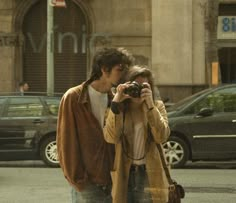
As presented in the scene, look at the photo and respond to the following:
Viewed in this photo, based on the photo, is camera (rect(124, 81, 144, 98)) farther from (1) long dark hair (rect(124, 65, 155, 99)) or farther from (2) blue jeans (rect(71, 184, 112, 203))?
(2) blue jeans (rect(71, 184, 112, 203))

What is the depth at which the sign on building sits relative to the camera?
22.9 m

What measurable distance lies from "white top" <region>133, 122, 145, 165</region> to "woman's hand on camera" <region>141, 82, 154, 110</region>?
163 mm

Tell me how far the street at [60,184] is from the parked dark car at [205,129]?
31cm

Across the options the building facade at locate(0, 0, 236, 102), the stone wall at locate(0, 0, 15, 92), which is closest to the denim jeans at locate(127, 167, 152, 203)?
the building facade at locate(0, 0, 236, 102)

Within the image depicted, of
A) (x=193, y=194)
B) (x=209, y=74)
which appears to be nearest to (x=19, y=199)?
(x=193, y=194)

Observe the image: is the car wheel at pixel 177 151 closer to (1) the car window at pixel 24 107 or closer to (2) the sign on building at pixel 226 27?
(1) the car window at pixel 24 107

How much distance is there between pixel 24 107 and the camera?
13.6 meters

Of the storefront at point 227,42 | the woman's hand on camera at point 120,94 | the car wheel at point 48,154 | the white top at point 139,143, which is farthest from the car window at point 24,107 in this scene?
the storefront at point 227,42

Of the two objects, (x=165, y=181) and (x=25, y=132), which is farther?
(x=25, y=132)

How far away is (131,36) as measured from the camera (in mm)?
22844

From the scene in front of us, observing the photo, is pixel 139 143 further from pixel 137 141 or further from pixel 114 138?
pixel 114 138

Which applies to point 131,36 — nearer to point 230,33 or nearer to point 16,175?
point 230,33

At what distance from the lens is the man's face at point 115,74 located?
4.27 m

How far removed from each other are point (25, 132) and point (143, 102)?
Answer: 9.32 m
